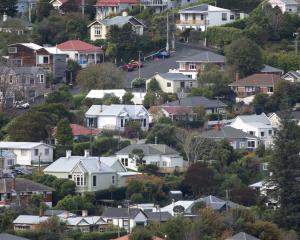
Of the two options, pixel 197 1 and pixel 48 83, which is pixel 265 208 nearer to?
pixel 48 83

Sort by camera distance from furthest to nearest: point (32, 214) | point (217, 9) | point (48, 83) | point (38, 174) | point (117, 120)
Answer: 1. point (217, 9)
2. point (48, 83)
3. point (117, 120)
4. point (38, 174)
5. point (32, 214)

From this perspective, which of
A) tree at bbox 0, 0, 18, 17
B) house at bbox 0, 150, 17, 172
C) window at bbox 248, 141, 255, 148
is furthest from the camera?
tree at bbox 0, 0, 18, 17

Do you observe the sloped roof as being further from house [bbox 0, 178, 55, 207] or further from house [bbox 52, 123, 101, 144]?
house [bbox 0, 178, 55, 207]

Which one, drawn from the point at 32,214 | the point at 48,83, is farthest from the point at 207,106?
the point at 32,214

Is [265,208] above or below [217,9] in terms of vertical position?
below

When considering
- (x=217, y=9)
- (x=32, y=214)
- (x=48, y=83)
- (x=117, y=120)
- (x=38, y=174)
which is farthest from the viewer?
(x=217, y=9)

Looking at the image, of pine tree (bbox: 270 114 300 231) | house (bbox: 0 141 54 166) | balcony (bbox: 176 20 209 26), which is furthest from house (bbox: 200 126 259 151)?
balcony (bbox: 176 20 209 26)
